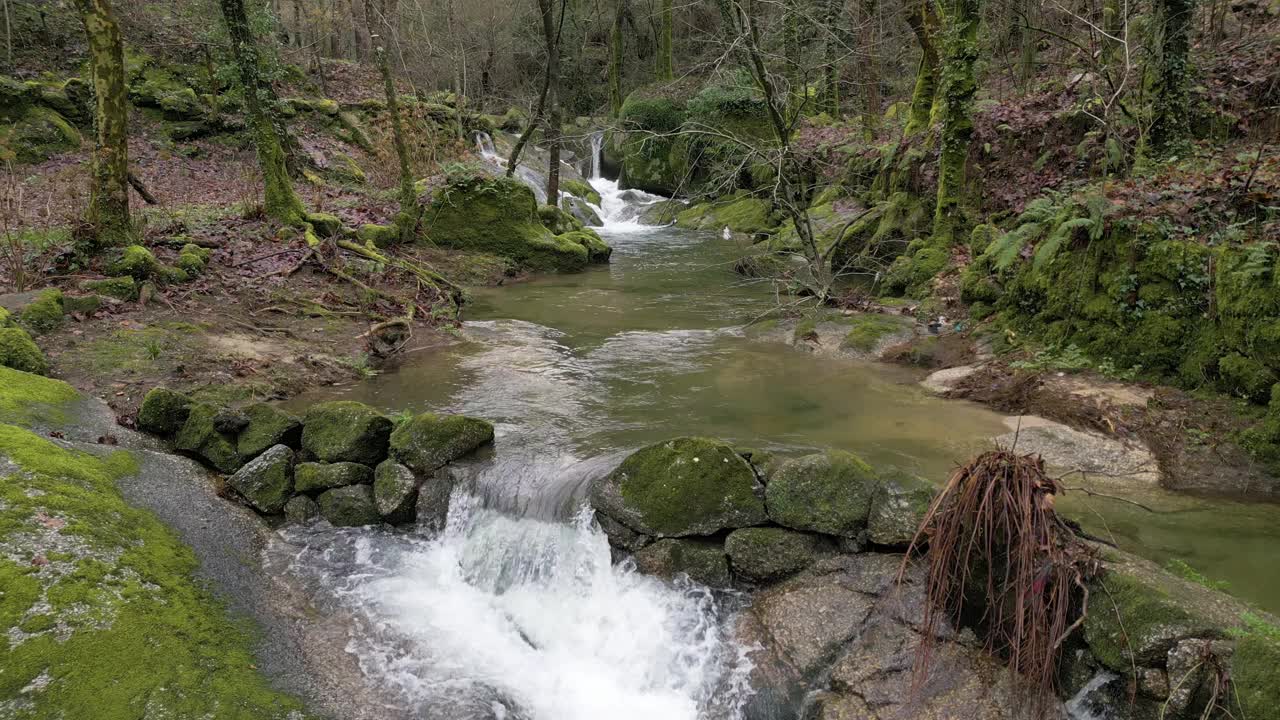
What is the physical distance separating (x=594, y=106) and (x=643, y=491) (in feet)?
125

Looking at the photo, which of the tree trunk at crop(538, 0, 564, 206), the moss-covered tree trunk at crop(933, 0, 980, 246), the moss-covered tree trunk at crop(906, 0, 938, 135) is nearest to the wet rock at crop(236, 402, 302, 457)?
the moss-covered tree trunk at crop(933, 0, 980, 246)

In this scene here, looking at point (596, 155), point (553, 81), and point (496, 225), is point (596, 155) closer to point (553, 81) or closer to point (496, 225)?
point (553, 81)

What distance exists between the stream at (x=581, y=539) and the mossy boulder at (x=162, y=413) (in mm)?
1412

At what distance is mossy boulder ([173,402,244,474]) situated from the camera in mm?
6215

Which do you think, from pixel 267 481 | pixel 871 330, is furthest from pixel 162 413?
pixel 871 330

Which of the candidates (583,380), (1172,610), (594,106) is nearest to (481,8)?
(594,106)

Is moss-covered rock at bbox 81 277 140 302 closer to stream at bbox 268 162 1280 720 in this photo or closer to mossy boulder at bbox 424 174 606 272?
stream at bbox 268 162 1280 720

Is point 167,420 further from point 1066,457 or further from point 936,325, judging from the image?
point 936,325

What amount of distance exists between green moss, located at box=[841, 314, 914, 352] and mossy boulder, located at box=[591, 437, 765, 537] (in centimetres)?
465

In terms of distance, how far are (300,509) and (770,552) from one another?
3971mm

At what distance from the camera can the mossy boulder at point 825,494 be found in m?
4.70

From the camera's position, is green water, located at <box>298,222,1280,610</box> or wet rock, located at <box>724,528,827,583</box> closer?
wet rock, located at <box>724,528,827,583</box>

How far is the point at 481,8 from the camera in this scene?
33.9m

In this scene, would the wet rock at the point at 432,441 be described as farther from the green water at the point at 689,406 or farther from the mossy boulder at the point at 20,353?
the mossy boulder at the point at 20,353
